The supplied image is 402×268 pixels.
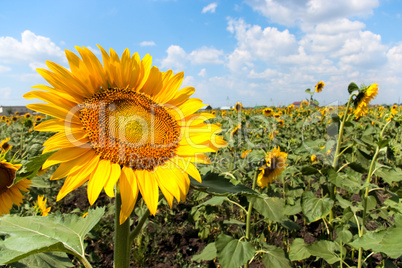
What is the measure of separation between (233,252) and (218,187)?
108 centimetres

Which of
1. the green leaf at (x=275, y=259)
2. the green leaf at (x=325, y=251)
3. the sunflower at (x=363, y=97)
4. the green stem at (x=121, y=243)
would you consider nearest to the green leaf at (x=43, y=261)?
the green stem at (x=121, y=243)

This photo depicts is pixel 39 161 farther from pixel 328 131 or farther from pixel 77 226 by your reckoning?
pixel 328 131

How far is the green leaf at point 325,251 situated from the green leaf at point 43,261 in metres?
1.60

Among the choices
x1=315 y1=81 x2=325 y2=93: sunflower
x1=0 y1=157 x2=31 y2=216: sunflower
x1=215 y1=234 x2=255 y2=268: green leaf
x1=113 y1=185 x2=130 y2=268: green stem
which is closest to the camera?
x1=113 y1=185 x2=130 y2=268: green stem

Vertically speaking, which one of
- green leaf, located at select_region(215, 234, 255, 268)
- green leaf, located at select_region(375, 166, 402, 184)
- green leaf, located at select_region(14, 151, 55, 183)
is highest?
green leaf, located at select_region(14, 151, 55, 183)

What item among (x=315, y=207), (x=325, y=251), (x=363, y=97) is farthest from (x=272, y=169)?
(x=363, y=97)

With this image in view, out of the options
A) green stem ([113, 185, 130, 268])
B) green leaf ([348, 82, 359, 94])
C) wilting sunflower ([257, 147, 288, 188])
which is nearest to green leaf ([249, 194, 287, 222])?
wilting sunflower ([257, 147, 288, 188])

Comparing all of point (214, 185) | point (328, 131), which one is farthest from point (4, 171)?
point (328, 131)

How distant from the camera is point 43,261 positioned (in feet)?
3.33

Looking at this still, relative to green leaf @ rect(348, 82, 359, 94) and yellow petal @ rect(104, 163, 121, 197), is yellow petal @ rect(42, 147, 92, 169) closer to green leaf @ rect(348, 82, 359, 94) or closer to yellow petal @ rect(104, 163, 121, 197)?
yellow petal @ rect(104, 163, 121, 197)

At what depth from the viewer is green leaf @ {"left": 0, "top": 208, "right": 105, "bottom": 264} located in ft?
2.38

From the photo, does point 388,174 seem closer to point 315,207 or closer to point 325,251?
point 315,207

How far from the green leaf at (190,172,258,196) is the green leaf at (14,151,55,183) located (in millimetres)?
444

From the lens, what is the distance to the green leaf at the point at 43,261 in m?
1.00
